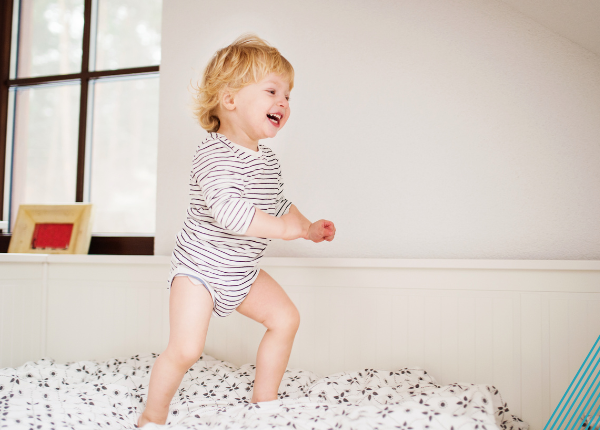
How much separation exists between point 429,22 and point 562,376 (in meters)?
1.16

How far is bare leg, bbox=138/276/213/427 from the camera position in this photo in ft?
3.68

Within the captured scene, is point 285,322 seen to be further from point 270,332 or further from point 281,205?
point 281,205

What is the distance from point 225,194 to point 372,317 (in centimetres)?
70

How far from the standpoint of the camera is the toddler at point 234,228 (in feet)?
3.69

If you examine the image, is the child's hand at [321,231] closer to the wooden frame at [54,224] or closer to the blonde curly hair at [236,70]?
the blonde curly hair at [236,70]

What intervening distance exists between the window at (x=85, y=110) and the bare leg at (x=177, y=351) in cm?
96

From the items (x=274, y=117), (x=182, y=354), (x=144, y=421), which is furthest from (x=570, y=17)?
(x=144, y=421)

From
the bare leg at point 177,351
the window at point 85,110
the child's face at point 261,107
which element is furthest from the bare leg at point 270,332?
the window at point 85,110

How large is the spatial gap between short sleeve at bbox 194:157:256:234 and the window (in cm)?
102

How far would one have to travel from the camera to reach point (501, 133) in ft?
5.08

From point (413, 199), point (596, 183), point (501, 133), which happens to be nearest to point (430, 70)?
point (501, 133)

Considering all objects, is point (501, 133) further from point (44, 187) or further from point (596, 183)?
point (44, 187)

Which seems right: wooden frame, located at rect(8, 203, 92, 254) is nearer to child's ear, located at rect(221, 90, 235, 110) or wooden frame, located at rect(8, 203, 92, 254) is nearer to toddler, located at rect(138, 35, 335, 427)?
toddler, located at rect(138, 35, 335, 427)

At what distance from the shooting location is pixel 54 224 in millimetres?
2061
